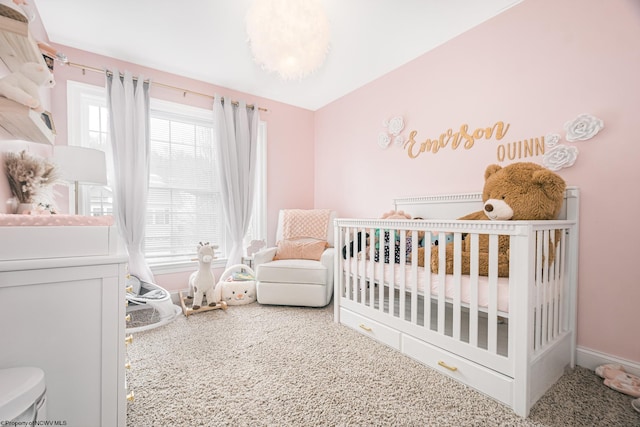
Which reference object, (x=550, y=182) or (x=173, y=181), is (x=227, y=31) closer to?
(x=173, y=181)

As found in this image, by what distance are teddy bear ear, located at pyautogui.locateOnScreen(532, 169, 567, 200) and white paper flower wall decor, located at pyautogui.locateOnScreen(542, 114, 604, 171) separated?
1.12 ft

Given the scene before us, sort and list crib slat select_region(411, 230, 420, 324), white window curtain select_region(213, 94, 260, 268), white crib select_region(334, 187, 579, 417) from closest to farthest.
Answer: white crib select_region(334, 187, 579, 417)
crib slat select_region(411, 230, 420, 324)
white window curtain select_region(213, 94, 260, 268)

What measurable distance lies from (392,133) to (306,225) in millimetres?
1362

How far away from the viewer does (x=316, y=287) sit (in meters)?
2.57

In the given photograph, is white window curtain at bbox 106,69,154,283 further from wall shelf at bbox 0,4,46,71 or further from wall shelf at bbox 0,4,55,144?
wall shelf at bbox 0,4,46,71

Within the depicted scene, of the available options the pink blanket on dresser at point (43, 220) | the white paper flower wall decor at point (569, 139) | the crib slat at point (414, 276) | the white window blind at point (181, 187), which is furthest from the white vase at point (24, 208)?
the white paper flower wall decor at point (569, 139)

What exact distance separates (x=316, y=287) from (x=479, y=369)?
147cm

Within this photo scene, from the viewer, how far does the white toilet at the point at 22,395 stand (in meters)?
0.67

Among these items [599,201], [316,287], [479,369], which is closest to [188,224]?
[316,287]

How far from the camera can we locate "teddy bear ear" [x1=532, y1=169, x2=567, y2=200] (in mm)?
1408

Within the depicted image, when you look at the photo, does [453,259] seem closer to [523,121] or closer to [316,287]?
[523,121]

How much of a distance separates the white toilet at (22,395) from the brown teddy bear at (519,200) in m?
1.70

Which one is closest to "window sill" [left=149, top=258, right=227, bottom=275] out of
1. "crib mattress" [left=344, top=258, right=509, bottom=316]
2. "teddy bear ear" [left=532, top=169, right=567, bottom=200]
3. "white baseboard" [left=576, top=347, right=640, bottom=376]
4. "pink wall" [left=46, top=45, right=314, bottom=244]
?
"pink wall" [left=46, top=45, right=314, bottom=244]

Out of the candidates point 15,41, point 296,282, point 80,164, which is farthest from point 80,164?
point 296,282
